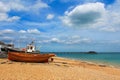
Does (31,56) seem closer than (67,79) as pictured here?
No

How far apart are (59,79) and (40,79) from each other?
53.8 inches

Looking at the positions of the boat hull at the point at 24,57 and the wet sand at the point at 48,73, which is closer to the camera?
the wet sand at the point at 48,73

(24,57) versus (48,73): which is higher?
(24,57)

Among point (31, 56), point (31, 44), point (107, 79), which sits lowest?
point (107, 79)

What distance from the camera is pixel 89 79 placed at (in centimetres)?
1378

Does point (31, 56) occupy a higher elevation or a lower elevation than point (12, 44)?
lower

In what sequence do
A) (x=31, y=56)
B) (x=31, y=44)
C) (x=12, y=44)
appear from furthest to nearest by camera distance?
1. (x=12, y=44)
2. (x=31, y=44)
3. (x=31, y=56)

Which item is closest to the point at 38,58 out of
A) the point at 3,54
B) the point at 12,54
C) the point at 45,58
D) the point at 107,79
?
the point at 45,58

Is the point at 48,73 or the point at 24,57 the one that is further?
the point at 24,57

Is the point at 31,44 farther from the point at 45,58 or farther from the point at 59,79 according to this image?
the point at 59,79

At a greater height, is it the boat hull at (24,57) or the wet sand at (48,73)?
the boat hull at (24,57)

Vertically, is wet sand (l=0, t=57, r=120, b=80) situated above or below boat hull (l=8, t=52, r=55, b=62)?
below

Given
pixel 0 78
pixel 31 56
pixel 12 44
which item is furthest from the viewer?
pixel 12 44

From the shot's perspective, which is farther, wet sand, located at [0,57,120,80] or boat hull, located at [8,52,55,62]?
boat hull, located at [8,52,55,62]
